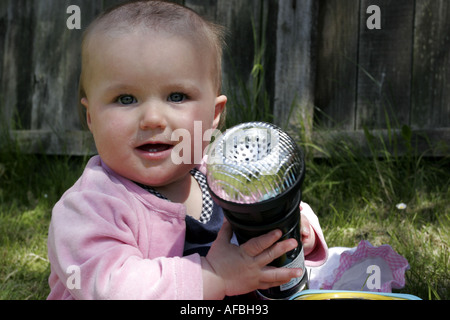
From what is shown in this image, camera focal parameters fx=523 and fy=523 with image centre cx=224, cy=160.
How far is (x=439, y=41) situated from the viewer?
9.23ft

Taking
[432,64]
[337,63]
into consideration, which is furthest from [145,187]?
[432,64]

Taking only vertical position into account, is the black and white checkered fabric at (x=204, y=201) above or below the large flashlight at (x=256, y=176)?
below

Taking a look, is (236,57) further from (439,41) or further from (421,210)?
(421,210)

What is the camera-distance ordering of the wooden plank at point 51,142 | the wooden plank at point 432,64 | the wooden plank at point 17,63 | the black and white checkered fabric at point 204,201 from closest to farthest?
the black and white checkered fabric at point 204,201 → the wooden plank at point 432,64 → the wooden plank at point 51,142 → the wooden plank at point 17,63

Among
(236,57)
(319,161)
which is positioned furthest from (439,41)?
(236,57)

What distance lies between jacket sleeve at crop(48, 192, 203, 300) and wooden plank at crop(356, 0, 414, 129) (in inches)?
76.2

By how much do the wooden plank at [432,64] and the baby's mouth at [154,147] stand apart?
1.90 meters

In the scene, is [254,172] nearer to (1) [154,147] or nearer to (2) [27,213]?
(1) [154,147]

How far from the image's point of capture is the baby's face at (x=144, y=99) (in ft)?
4.24

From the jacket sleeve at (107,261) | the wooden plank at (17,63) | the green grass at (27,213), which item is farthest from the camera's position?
the wooden plank at (17,63)

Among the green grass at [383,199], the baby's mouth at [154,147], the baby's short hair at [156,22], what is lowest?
the green grass at [383,199]

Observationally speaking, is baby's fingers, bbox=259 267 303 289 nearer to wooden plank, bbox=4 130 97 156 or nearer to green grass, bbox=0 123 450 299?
green grass, bbox=0 123 450 299

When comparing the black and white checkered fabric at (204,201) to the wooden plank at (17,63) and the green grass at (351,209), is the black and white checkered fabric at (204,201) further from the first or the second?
the wooden plank at (17,63)

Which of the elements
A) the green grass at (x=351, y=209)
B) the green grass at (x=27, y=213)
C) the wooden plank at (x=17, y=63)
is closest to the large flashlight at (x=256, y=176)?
the green grass at (x=351, y=209)
